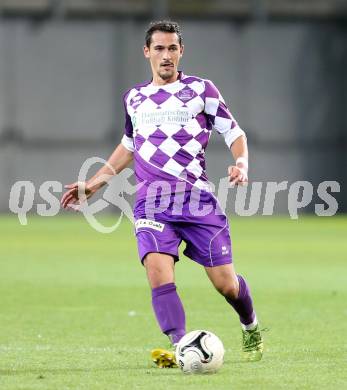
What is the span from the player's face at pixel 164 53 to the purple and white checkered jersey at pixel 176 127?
119 millimetres

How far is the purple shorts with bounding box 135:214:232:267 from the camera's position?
305 inches

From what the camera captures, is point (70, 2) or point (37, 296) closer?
point (37, 296)

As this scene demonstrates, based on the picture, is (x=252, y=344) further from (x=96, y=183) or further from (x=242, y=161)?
(x=96, y=183)

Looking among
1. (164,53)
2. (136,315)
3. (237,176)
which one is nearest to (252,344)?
(237,176)

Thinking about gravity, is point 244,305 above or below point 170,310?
below

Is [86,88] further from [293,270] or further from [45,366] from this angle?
[45,366]

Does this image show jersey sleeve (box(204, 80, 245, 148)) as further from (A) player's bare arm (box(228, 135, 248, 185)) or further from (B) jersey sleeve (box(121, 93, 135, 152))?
(B) jersey sleeve (box(121, 93, 135, 152))

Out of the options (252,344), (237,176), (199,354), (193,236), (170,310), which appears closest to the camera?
(199,354)

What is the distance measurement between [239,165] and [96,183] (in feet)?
3.60

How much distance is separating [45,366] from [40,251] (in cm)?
1102

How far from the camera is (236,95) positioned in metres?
30.9

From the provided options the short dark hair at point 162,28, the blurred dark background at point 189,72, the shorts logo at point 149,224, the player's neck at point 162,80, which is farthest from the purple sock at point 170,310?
the blurred dark background at point 189,72

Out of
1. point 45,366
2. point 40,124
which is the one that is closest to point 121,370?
point 45,366

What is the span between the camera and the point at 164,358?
25.3ft
